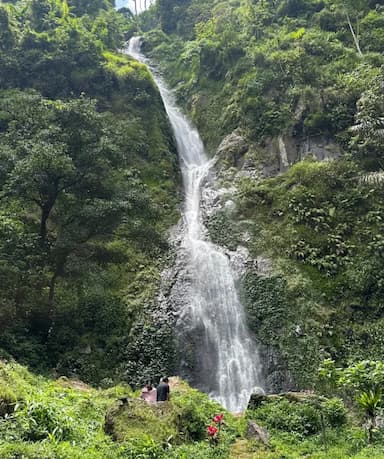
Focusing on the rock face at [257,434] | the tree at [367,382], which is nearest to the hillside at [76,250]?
the rock face at [257,434]

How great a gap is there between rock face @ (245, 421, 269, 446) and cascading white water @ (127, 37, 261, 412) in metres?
4.71

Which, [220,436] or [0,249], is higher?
[0,249]

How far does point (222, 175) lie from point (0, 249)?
13238 mm

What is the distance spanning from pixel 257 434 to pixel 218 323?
24.2 feet

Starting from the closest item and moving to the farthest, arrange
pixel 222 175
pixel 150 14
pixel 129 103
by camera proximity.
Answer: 1. pixel 222 175
2. pixel 129 103
3. pixel 150 14

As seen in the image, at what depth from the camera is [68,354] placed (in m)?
13.8

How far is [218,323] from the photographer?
604 inches

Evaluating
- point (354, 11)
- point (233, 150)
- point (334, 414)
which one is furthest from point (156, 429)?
point (354, 11)

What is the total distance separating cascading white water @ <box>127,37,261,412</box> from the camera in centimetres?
1362

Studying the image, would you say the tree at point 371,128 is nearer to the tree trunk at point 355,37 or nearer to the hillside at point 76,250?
the tree trunk at point 355,37

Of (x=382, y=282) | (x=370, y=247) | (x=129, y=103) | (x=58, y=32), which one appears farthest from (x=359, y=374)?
(x=58, y=32)

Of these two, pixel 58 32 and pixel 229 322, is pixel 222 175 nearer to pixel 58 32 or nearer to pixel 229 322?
pixel 229 322

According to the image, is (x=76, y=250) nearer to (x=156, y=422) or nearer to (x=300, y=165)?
(x=156, y=422)

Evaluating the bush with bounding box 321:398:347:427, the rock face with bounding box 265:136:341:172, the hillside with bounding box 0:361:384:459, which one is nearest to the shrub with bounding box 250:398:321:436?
the hillside with bounding box 0:361:384:459
